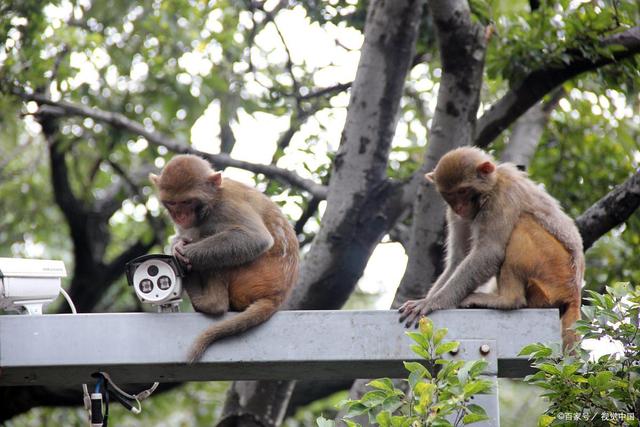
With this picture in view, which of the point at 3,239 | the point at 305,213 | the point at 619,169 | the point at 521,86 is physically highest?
the point at 521,86

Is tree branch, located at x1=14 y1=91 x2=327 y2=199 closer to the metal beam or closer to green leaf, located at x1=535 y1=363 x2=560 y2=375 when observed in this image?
the metal beam

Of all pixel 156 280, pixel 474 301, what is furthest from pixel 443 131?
pixel 156 280

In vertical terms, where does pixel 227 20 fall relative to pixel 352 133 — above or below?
above

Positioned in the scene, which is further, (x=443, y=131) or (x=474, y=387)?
(x=443, y=131)

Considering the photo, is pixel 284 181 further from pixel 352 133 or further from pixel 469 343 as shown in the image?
pixel 469 343

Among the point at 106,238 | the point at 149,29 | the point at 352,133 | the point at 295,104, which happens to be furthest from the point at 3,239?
the point at 352,133

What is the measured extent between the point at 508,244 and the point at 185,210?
199 cm

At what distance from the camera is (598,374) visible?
387 cm

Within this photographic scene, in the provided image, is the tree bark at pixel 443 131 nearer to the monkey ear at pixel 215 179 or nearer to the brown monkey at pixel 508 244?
the brown monkey at pixel 508 244

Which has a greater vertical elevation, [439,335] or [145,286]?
[439,335]

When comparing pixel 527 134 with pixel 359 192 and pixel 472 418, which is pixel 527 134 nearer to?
pixel 359 192

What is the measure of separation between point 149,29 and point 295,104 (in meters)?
2.31

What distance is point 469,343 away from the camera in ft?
14.7

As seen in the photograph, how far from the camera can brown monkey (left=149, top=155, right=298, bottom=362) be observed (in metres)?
5.38
